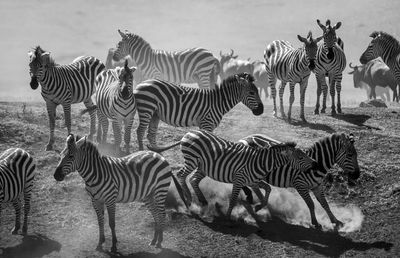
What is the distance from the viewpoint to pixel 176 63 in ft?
67.3

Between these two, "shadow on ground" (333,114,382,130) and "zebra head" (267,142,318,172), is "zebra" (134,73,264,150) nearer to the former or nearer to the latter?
"zebra head" (267,142,318,172)

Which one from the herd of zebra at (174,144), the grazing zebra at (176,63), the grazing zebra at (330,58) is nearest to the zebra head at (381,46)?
the herd of zebra at (174,144)

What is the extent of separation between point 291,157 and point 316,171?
56cm

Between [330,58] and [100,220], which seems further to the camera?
[330,58]

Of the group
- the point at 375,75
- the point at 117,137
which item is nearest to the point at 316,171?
the point at 117,137

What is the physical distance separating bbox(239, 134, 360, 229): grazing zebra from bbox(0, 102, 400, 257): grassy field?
434 mm

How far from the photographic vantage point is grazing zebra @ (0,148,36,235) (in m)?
11.7

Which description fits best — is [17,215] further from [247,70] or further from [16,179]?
[247,70]

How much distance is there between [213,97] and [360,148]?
3502mm

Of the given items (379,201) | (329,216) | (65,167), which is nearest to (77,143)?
(65,167)

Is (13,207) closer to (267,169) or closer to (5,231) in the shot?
(5,231)

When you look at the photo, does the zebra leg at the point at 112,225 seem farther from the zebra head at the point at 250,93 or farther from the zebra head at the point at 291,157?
the zebra head at the point at 250,93

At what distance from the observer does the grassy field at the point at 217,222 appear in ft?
37.7

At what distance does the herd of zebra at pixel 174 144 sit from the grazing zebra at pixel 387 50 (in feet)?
0.19
